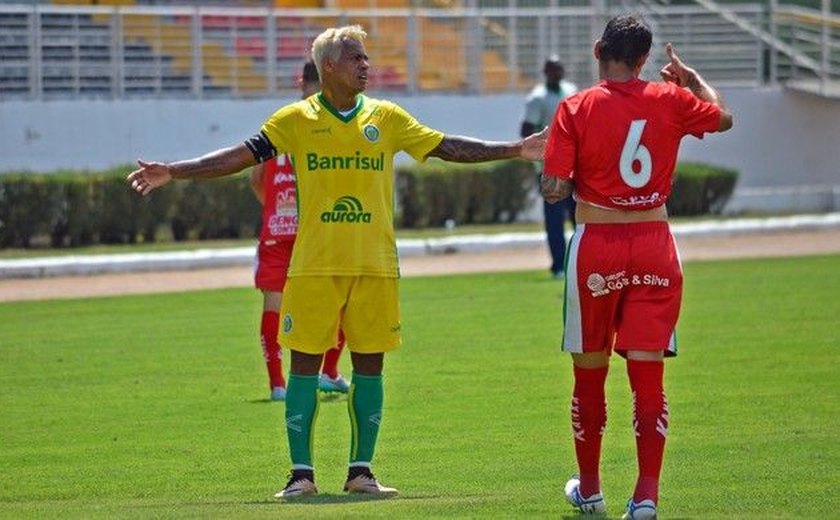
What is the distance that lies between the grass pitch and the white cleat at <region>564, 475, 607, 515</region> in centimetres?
7

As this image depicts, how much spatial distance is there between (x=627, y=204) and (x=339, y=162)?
1.42 meters

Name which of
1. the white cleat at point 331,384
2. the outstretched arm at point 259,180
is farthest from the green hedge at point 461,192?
the white cleat at point 331,384

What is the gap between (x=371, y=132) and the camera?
9.06 m

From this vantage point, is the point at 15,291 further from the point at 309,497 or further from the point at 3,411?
the point at 309,497

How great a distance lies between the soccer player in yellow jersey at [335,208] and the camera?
902 cm

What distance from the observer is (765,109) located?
33.6m

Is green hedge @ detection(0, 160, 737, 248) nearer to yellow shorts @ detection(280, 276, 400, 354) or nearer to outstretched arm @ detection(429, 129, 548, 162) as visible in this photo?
outstretched arm @ detection(429, 129, 548, 162)

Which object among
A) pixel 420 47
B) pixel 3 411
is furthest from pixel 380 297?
pixel 420 47

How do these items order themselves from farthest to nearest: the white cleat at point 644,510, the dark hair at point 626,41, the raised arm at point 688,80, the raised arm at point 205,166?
the raised arm at point 205,166 < the raised arm at point 688,80 < the dark hair at point 626,41 < the white cleat at point 644,510

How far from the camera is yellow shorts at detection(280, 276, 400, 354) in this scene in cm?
905

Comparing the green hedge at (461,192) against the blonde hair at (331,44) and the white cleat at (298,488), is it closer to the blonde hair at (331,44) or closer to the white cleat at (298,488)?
the blonde hair at (331,44)

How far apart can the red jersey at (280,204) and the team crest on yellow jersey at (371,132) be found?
146 inches

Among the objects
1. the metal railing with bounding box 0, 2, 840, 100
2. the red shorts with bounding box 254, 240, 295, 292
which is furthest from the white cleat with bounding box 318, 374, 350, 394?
the metal railing with bounding box 0, 2, 840, 100

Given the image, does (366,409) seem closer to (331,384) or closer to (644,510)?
(644,510)
